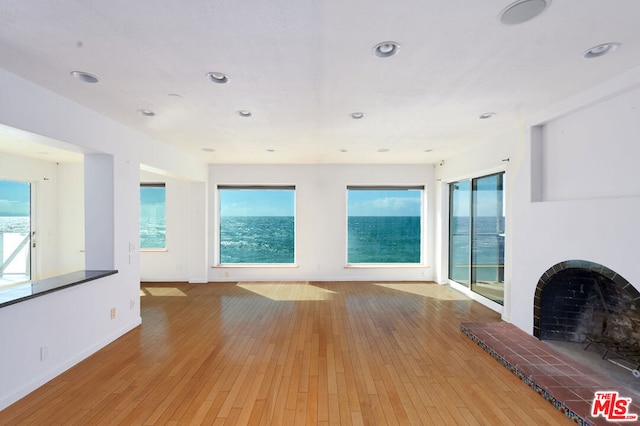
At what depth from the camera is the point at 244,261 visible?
6750 mm

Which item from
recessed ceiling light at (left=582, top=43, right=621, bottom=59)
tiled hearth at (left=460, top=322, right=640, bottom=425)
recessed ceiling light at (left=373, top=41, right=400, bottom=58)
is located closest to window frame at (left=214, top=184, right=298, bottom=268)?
tiled hearth at (left=460, top=322, right=640, bottom=425)

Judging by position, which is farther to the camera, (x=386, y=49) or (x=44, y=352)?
(x=44, y=352)

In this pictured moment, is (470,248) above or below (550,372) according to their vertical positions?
above

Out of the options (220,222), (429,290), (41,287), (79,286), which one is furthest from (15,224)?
(429,290)

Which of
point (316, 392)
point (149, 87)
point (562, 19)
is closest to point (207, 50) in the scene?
point (149, 87)

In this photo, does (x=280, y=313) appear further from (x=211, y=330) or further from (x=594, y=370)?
(x=594, y=370)

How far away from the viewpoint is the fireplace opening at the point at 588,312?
2.69 m

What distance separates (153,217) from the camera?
6617mm

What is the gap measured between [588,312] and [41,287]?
5440mm

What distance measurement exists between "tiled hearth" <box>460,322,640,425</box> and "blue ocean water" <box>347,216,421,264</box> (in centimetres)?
351

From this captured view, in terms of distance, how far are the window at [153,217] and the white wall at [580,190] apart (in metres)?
6.60

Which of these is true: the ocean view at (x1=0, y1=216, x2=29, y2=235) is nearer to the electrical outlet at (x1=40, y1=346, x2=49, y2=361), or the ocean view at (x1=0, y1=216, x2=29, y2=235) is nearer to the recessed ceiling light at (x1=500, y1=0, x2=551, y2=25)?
the electrical outlet at (x1=40, y1=346, x2=49, y2=361)

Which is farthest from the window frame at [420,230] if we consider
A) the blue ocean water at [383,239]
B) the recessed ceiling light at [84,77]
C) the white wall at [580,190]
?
the recessed ceiling light at [84,77]

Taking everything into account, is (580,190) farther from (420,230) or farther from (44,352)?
(44,352)
